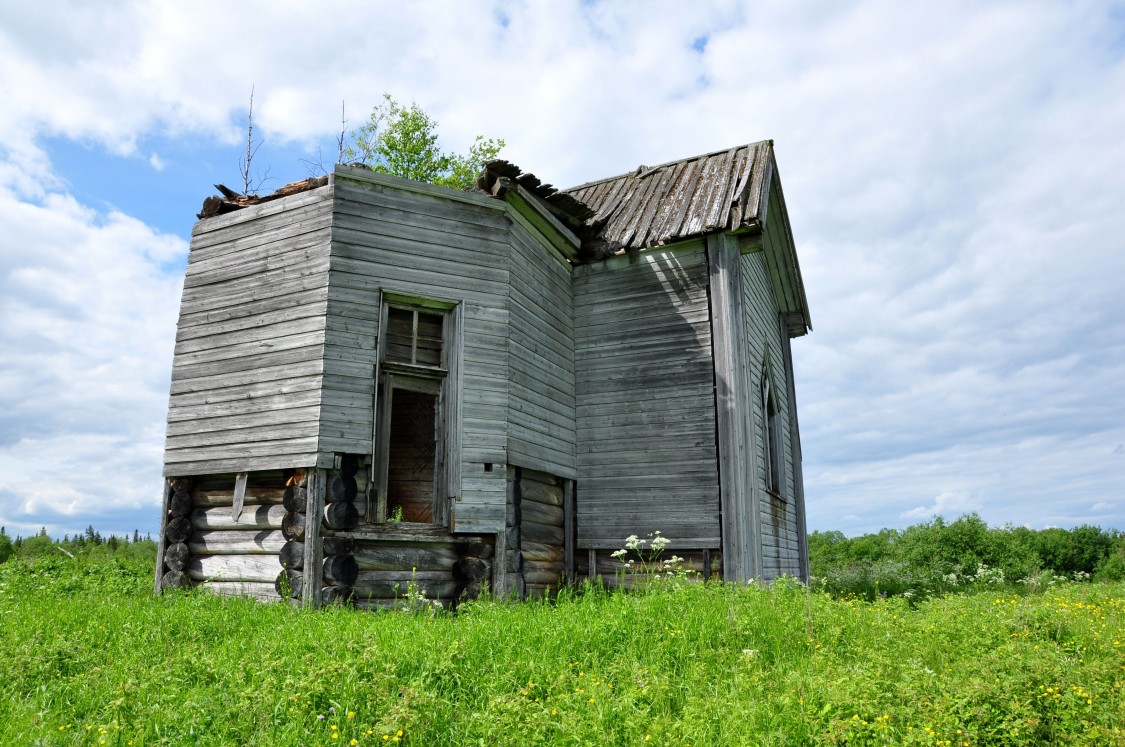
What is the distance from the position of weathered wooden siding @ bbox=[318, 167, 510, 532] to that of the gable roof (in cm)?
283

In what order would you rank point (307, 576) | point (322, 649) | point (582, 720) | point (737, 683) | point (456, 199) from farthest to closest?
point (456, 199), point (307, 576), point (322, 649), point (737, 683), point (582, 720)

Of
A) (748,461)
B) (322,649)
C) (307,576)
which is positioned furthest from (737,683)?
(748,461)

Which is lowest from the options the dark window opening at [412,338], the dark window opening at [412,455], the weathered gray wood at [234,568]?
the weathered gray wood at [234,568]

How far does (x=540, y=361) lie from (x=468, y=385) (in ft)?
5.66

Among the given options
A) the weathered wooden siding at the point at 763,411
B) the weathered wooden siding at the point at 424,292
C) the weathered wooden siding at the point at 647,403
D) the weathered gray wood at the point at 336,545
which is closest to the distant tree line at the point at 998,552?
the weathered wooden siding at the point at 763,411

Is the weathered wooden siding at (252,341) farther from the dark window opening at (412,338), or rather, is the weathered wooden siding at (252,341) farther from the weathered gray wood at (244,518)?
the dark window opening at (412,338)

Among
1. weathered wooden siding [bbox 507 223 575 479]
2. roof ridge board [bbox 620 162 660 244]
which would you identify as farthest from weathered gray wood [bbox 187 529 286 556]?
roof ridge board [bbox 620 162 660 244]

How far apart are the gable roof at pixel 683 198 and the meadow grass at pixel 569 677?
20.3ft

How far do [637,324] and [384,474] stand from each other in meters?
4.96

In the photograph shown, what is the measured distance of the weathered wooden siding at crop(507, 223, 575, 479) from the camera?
10.6 metres

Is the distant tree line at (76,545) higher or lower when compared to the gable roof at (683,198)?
lower

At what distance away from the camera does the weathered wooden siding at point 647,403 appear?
11461 millimetres

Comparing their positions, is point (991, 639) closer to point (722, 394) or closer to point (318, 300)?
point (722, 394)

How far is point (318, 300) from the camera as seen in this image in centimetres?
940
